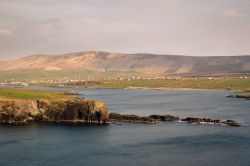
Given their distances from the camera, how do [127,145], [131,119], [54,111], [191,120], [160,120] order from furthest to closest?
1. [160,120]
2. [131,119]
3. [191,120]
4. [54,111]
5. [127,145]

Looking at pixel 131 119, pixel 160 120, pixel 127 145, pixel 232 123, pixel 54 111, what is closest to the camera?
pixel 127 145

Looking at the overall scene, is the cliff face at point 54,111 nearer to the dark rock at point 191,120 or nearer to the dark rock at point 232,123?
the dark rock at point 191,120

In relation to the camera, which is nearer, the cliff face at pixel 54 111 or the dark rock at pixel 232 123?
the dark rock at pixel 232 123

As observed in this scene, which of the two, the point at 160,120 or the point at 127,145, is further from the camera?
the point at 160,120

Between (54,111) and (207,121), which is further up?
(54,111)

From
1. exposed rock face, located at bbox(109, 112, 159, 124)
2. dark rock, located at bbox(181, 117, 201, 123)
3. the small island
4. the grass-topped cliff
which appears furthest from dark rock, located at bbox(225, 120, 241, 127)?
the grass-topped cliff

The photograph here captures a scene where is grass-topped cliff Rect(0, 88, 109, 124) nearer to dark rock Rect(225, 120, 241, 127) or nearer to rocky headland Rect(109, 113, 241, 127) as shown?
rocky headland Rect(109, 113, 241, 127)

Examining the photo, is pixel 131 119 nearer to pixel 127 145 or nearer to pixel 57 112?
pixel 57 112

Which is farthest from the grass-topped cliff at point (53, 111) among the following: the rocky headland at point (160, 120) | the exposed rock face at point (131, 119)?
the exposed rock face at point (131, 119)

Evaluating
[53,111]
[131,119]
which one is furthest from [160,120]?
[53,111]

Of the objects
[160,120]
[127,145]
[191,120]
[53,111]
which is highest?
[53,111]
